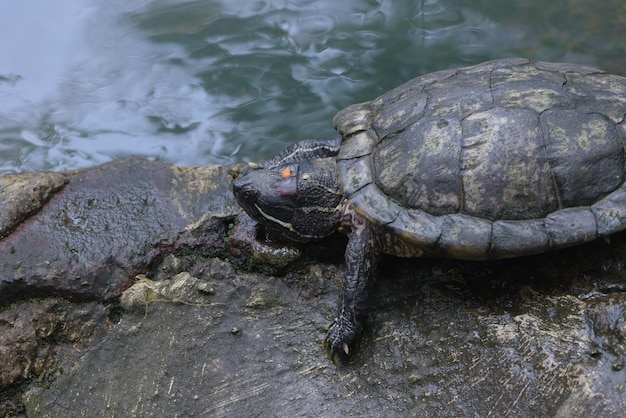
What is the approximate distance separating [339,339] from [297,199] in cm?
113

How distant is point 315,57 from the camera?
834 cm

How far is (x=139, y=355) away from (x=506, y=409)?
2.46 m

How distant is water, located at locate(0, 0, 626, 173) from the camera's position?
754cm

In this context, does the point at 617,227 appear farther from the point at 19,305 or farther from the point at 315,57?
the point at 315,57

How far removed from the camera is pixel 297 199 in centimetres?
443

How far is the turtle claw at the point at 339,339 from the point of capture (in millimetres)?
3900

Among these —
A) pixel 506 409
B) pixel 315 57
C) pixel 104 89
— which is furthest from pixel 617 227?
pixel 104 89

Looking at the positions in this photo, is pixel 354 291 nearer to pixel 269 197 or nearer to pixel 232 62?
pixel 269 197

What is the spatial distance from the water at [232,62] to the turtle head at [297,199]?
9.48ft

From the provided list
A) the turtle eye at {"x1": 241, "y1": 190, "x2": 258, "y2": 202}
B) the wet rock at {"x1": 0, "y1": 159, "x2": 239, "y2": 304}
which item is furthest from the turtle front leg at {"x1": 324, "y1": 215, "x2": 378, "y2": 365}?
the wet rock at {"x1": 0, "y1": 159, "x2": 239, "y2": 304}

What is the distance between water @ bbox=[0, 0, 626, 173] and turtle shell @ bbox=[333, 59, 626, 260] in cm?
342

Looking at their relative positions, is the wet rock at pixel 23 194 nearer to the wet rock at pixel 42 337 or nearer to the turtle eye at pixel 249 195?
the wet rock at pixel 42 337

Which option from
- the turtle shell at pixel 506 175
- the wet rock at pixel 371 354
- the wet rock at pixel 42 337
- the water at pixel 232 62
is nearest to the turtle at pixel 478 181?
the turtle shell at pixel 506 175

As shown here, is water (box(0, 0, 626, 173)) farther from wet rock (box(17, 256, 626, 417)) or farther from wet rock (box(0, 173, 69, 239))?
wet rock (box(17, 256, 626, 417))
